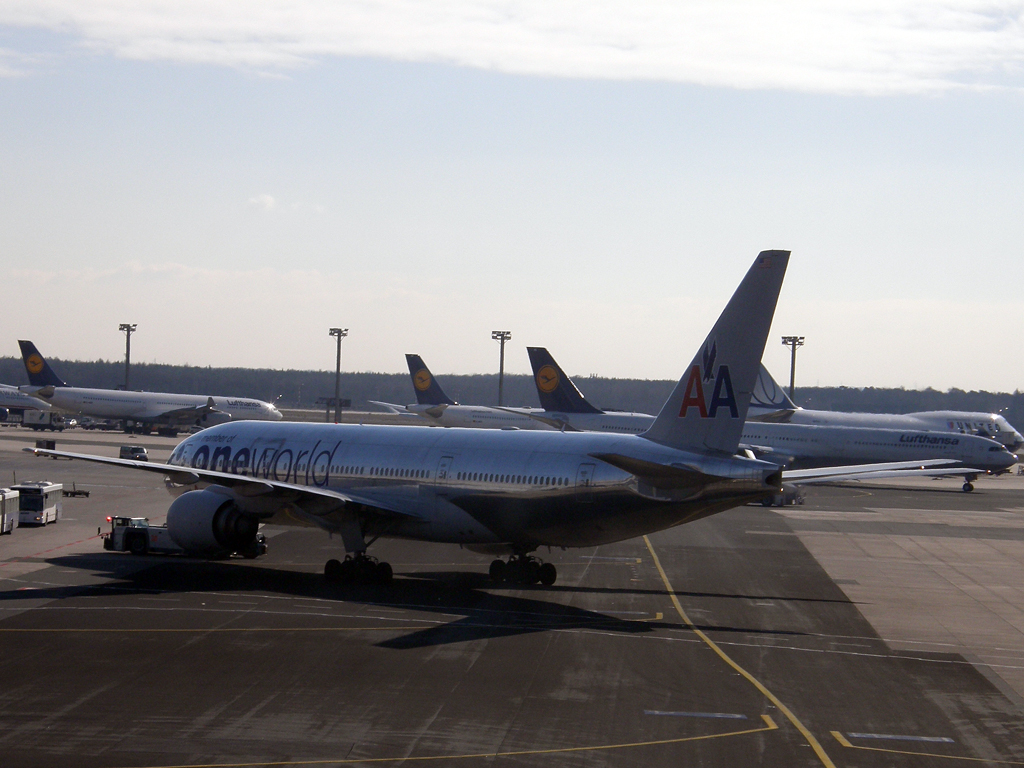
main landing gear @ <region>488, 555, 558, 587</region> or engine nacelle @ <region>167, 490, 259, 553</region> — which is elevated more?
engine nacelle @ <region>167, 490, 259, 553</region>

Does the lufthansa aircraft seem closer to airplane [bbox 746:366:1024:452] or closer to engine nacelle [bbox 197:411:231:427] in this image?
airplane [bbox 746:366:1024:452]

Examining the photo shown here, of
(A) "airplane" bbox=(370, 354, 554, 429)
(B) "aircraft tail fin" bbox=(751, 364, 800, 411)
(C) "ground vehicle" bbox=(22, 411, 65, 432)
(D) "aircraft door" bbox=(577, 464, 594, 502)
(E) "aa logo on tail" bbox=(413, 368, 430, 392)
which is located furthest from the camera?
(C) "ground vehicle" bbox=(22, 411, 65, 432)

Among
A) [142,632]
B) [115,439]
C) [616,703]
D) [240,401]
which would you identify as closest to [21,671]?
[142,632]

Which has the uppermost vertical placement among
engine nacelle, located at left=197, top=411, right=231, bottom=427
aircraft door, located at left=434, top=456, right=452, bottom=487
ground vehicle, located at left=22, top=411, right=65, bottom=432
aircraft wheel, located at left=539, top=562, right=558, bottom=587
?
aircraft door, located at left=434, top=456, right=452, bottom=487

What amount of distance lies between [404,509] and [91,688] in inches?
572

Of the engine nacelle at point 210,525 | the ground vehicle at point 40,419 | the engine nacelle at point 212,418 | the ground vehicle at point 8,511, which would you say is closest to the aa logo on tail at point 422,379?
the engine nacelle at point 212,418

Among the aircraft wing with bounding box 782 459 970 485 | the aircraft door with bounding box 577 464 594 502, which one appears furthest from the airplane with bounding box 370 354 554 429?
the aircraft door with bounding box 577 464 594 502

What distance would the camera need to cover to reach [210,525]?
33812 millimetres

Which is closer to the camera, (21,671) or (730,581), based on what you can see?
(21,671)

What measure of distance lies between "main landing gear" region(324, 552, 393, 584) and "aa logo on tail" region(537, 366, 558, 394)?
50246 mm

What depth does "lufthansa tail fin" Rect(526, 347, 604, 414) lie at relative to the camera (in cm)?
8244

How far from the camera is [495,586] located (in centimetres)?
3256

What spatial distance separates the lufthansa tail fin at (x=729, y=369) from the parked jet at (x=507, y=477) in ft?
0.09

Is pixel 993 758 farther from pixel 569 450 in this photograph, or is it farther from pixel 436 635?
pixel 569 450
